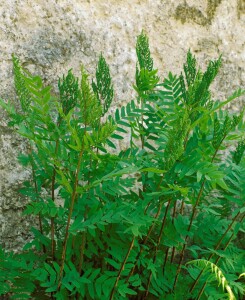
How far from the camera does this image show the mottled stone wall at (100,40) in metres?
2.06

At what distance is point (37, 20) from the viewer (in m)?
2.13

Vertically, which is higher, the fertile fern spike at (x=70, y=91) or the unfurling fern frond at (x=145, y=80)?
the unfurling fern frond at (x=145, y=80)

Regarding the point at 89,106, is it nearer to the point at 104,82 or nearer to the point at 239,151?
the point at 104,82

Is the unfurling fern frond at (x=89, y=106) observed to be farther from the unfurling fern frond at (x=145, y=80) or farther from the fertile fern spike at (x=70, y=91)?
the unfurling fern frond at (x=145, y=80)

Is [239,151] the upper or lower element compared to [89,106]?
lower

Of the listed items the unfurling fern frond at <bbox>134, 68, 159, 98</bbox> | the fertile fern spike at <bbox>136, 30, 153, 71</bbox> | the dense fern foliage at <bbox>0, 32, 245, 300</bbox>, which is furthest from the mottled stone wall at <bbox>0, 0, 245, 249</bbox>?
the unfurling fern frond at <bbox>134, 68, 159, 98</bbox>

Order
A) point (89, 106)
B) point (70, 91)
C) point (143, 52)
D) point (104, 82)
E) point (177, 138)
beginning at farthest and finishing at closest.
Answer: point (143, 52) < point (104, 82) < point (70, 91) < point (177, 138) < point (89, 106)

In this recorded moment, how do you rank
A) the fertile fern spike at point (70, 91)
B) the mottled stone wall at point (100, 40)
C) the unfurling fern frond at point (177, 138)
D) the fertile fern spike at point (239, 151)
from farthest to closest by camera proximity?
the mottled stone wall at point (100, 40) < the fertile fern spike at point (239, 151) < the fertile fern spike at point (70, 91) < the unfurling fern frond at point (177, 138)

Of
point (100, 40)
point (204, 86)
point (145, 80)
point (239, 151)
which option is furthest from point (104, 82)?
point (100, 40)

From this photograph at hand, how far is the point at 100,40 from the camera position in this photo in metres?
2.33

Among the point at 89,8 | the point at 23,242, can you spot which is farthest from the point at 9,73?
the point at 23,242

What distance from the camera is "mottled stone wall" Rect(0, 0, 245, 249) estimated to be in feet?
6.77

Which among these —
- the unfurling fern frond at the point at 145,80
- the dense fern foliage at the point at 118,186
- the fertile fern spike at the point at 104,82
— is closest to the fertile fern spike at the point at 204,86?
the dense fern foliage at the point at 118,186

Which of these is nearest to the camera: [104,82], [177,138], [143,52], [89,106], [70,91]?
[89,106]
